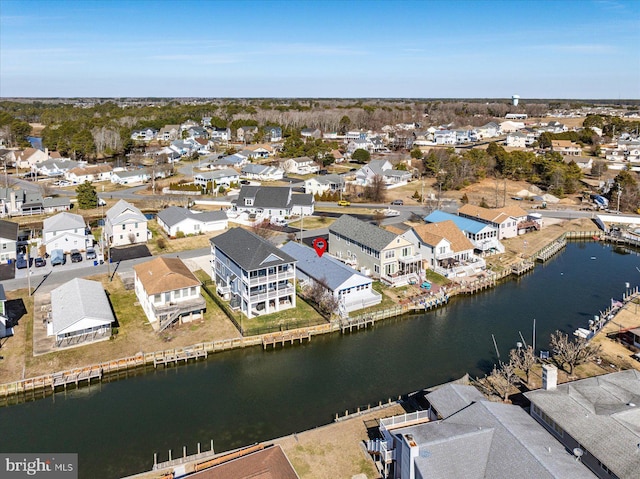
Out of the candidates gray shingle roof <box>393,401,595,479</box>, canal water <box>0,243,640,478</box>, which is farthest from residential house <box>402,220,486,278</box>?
gray shingle roof <box>393,401,595,479</box>

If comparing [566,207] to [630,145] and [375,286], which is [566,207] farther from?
[630,145]

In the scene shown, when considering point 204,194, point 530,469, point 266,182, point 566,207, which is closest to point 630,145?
point 566,207

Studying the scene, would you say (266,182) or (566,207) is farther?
(266,182)

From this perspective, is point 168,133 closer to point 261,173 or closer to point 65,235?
point 261,173

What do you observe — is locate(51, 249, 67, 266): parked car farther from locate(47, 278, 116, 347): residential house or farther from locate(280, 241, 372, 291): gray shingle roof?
locate(280, 241, 372, 291): gray shingle roof

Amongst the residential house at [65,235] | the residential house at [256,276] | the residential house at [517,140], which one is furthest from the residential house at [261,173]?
the residential house at [517,140]

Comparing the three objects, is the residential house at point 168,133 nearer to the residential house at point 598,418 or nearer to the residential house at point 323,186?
the residential house at point 323,186
